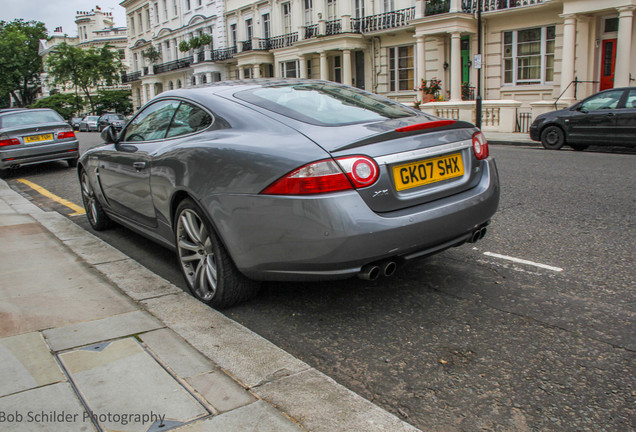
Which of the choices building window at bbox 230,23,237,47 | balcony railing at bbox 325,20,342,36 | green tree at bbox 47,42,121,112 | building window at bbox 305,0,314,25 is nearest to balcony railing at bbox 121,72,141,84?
green tree at bbox 47,42,121,112

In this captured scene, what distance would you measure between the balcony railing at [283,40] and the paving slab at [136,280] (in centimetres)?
3340

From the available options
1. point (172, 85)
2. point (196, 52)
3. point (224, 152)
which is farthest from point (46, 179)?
point (172, 85)

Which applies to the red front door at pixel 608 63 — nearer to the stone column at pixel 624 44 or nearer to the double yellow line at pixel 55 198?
the stone column at pixel 624 44

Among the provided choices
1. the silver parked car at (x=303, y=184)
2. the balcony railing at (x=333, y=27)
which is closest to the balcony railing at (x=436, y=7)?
the balcony railing at (x=333, y=27)

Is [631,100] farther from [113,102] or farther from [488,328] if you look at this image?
[113,102]

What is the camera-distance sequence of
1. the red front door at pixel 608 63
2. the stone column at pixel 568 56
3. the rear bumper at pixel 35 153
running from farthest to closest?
1. the red front door at pixel 608 63
2. the stone column at pixel 568 56
3. the rear bumper at pixel 35 153

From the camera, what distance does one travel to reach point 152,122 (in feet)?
15.3

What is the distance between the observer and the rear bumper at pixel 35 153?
1205 cm

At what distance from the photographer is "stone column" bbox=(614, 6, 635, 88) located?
18578mm

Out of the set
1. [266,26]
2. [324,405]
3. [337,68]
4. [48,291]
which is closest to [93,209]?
[48,291]

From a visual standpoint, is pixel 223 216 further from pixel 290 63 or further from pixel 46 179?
pixel 290 63

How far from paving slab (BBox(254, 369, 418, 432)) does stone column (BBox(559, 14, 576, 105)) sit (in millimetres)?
19743

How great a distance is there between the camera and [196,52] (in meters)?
47.8

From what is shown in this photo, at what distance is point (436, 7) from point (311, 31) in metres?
10.6
